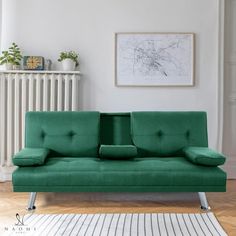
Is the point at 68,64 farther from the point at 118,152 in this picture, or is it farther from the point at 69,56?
the point at 118,152

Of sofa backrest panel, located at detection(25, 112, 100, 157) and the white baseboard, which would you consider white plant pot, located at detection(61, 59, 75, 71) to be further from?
the white baseboard

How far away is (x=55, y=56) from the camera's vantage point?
13.5 feet

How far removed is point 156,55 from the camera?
4078 mm

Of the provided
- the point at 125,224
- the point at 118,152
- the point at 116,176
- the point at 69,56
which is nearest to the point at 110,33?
the point at 69,56

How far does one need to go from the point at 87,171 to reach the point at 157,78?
1.58 meters

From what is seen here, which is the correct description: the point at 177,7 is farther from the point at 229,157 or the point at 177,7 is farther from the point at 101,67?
the point at 229,157

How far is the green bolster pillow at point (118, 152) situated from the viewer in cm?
316

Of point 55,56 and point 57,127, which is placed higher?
point 55,56

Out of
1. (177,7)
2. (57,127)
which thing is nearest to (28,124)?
(57,127)

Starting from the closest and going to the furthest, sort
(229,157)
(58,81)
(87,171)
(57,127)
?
1. (87,171)
2. (57,127)
3. (58,81)
4. (229,157)

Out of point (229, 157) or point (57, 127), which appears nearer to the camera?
point (57, 127)

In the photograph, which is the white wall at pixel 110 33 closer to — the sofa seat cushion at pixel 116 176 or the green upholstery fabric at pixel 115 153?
the green upholstery fabric at pixel 115 153

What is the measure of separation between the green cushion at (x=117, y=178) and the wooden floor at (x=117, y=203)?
19cm
